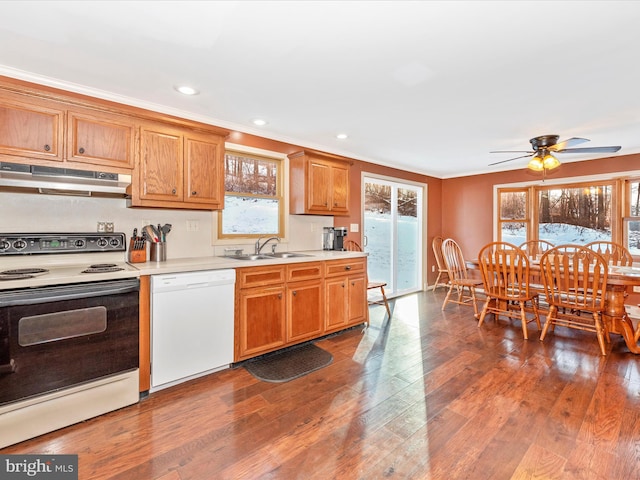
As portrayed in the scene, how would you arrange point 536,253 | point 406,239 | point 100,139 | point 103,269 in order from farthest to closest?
1. point 406,239
2. point 536,253
3. point 100,139
4. point 103,269

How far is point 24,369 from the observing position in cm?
171

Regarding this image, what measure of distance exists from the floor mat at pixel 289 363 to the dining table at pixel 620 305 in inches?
109

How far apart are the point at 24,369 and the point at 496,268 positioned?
410cm

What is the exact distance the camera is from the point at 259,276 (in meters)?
2.71

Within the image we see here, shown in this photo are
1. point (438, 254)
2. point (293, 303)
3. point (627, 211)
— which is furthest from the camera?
point (438, 254)

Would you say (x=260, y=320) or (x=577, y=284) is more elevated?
(x=577, y=284)

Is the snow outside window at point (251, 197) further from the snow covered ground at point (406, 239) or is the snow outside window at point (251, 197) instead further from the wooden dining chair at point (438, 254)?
the wooden dining chair at point (438, 254)

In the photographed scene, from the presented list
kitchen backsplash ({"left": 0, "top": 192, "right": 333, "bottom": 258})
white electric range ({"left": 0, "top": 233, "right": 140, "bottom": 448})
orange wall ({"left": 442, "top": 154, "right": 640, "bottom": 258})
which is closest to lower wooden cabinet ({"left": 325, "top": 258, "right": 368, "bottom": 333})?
kitchen backsplash ({"left": 0, "top": 192, "right": 333, "bottom": 258})

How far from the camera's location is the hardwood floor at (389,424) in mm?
1542

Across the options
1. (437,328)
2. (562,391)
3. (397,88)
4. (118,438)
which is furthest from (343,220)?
(118,438)

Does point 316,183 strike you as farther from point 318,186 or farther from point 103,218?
point 103,218

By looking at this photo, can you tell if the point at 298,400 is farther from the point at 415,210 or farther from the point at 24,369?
the point at 415,210

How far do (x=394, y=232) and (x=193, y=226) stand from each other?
134 inches

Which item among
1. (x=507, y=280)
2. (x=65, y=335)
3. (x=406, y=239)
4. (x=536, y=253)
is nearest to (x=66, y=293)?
(x=65, y=335)
